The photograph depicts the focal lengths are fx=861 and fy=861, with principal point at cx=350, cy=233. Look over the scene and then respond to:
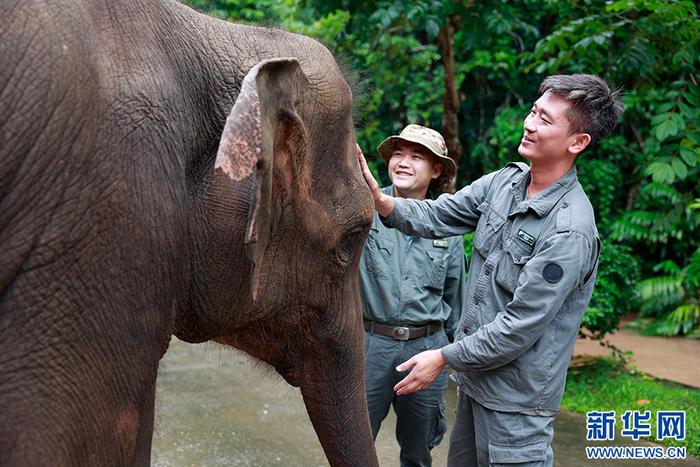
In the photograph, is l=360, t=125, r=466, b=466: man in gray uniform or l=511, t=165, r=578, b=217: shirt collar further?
l=360, t=125, r=466, b=466: man in gray uniform

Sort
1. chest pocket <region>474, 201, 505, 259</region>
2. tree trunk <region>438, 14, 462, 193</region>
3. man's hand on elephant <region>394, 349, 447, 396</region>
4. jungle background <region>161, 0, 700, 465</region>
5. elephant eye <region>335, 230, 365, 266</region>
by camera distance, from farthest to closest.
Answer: tree trunk <region>438, 14, 462, 193</region>
jungle background <region>161, 0, 700, 465</region>
chest pocket <region>474, 201, 505, 259</region>
man's hand on elephant <region>394, 349, 447, 396</region>
elephant eye <region>335, 230, 365, 266</region>

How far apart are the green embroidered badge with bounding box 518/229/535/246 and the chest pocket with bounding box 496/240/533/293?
0.01 m

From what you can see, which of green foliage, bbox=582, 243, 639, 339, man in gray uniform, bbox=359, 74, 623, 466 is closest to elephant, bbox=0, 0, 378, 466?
man in gray uniform, bbox=359, 74, 623, 466

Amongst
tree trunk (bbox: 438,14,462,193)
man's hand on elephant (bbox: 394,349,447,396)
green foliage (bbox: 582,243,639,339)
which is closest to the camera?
man's hand on elephant (bbox: 394,349,447,396)

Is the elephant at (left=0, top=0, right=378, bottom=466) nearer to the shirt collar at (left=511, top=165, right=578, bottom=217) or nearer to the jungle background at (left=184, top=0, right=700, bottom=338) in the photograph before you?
the shirt collar at (left=511, top=165, right=578, bottom=217)

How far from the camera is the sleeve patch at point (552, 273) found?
2.65m

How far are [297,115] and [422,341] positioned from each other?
170 centimetres

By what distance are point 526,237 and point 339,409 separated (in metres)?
0.82

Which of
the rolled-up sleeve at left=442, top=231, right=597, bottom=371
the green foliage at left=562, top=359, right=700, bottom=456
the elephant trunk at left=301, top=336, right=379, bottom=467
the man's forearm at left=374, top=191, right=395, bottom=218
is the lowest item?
the green foliage at left=562, top=359, right=700, bottom=456

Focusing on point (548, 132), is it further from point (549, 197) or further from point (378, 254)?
point (378, 254)

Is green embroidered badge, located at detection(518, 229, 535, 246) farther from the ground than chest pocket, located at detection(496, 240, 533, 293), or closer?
farther from the ground

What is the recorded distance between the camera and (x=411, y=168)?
12.2 ft

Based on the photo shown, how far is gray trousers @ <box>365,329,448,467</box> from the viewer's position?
3643 millimetres

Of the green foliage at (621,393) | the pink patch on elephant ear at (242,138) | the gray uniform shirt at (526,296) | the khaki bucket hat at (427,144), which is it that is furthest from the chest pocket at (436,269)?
the green foliage at (621,393)
